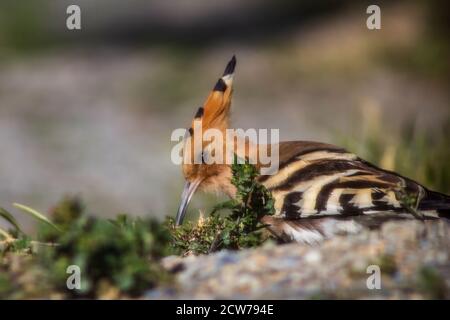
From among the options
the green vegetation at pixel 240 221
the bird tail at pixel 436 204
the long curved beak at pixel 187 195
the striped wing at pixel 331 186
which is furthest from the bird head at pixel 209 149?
the bird tail at pixel 436 204

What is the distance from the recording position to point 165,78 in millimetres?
8719

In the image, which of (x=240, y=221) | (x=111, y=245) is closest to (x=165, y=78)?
(x=240, y=221)

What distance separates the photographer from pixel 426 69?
7.65 m

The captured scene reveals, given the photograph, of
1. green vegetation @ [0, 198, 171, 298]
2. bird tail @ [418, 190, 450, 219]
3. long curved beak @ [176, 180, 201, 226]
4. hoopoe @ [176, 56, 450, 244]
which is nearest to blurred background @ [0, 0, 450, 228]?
long curved beak @ [176, 180, 201, 226]

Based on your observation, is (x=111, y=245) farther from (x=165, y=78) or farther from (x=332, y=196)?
(x=165, y=78)

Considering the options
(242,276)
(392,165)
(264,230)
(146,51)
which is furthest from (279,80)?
(242,276)

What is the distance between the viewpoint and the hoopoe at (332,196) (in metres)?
3.11

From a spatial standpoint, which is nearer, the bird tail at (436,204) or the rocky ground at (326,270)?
the rocky ground at (326,270)

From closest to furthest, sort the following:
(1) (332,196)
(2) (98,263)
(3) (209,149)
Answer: (2) (98,263) < (1) (332,196) < (3) (209,149)

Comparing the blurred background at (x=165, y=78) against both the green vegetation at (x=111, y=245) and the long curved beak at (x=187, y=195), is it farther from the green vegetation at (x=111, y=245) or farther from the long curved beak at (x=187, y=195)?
the green vegetation at (x=111, y=245)

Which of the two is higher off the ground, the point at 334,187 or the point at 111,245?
the point at 334,187

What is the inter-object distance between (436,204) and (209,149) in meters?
1.02

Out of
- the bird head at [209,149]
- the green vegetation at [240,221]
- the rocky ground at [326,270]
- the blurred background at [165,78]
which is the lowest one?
the rocky ground at [326,270]

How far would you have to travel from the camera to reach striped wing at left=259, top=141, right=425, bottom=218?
3.14 metres
